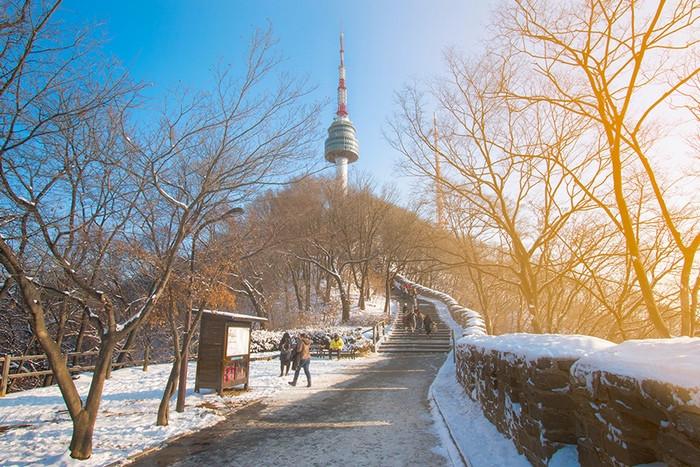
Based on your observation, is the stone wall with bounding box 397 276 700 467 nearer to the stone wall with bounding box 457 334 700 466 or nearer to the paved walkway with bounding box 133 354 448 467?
the stone wall with bounding box 457 334 700 466

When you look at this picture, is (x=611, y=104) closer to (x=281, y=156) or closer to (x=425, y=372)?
(x=281, y=156)

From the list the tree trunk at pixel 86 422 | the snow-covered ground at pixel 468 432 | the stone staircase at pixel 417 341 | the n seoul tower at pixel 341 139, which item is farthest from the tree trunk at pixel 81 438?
the n seoul tower at pixel 341 139

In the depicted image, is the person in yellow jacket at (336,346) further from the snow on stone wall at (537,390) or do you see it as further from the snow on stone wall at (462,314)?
the snow on stone wall at (537,390)

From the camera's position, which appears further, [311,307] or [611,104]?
[311,307]

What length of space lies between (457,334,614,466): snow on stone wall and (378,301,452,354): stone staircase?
47.6 feet

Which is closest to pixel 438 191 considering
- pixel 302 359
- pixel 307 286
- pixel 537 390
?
pixel 302 359

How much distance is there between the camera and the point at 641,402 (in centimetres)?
232

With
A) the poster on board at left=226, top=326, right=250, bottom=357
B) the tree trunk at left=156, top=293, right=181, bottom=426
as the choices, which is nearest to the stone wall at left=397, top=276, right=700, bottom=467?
the tree trunk at left=156, top=293, right=181, bottom=426

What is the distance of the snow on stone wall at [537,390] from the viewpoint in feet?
12.2

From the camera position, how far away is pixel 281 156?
786 cm

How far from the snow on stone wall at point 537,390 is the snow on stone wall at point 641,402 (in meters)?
0.49

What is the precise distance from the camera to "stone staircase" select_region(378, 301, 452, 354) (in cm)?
2023

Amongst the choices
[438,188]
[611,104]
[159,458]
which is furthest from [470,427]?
[438,188]

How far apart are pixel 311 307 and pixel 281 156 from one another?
29152mm
